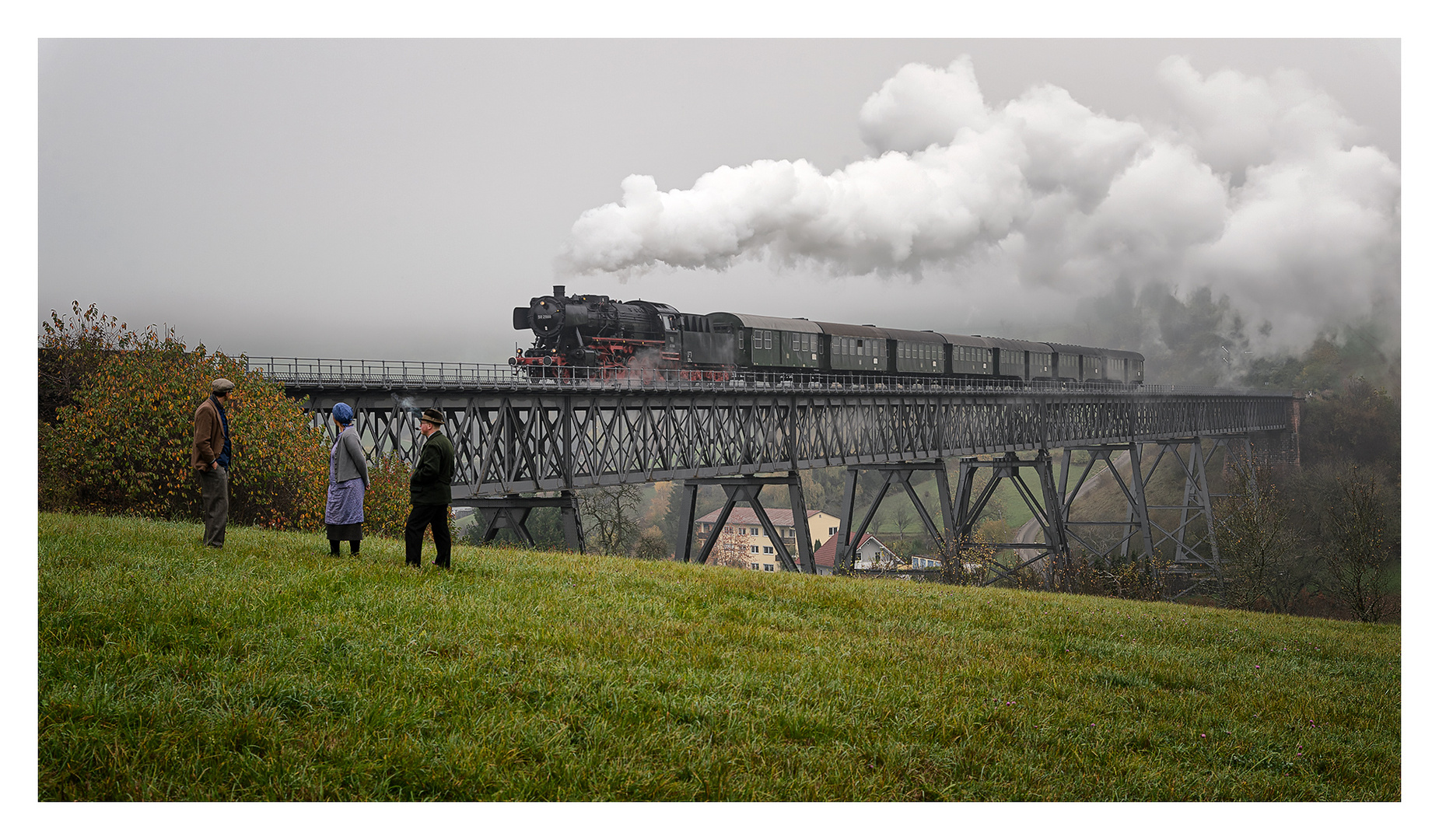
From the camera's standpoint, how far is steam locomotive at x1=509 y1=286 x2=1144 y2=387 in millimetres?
27219

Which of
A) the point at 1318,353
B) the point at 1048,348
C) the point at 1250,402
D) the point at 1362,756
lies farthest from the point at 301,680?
the point at 1250,402

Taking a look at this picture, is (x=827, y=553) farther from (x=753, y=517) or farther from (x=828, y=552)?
(x=753, y=517)

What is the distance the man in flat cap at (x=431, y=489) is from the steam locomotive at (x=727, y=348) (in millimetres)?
13379

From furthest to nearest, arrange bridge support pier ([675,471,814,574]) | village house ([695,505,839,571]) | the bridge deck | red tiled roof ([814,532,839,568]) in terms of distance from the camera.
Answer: village house ([695,505,839,571])
red tiled roof ([814,532,839,568])
bridge support pier ([675,471,814,574])
the bridge deck

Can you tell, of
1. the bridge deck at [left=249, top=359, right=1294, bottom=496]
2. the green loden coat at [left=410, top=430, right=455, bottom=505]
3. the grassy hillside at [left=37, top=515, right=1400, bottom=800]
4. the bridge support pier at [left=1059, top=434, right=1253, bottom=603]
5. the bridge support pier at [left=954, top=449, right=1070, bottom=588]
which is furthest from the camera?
the bridge support pier at [left=1059, top=434, right=1253, bottom=603]

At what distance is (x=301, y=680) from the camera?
5.43m

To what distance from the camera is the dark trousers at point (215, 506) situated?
9766 millimetres

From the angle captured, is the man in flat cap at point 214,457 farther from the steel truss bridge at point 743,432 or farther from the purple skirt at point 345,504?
the steel truss bridge at point 743,432

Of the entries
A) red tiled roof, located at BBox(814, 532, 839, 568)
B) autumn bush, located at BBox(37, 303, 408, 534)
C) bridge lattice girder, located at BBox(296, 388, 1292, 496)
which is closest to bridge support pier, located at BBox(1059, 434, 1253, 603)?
bridge lattice girder, located at BBox(296, 388, 1292, 496)

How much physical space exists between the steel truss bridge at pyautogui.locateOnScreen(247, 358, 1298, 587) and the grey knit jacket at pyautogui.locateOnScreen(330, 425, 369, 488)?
8083 mm

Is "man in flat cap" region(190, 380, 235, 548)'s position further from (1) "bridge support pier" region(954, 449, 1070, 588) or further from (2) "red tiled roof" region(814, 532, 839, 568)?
(2) "red tiled roof" region(814, 532, 839, 568)

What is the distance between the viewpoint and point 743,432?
2898 cm

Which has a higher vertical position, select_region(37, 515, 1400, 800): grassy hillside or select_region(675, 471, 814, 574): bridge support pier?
select_region(37, 515, 1400, 800): grassy hillside

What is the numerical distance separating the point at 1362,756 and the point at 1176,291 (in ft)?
152
